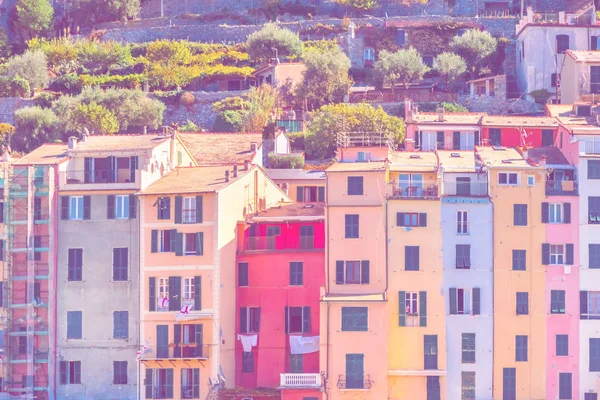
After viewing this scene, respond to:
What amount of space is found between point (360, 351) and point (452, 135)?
21.7 metres

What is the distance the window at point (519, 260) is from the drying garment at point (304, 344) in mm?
9664

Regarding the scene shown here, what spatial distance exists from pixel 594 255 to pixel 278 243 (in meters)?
14.7

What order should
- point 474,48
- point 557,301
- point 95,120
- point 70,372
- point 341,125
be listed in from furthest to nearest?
point 474,48
point 95,120
point 341,125
point 70,372
point 557,301

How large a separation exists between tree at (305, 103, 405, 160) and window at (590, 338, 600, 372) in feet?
82.9

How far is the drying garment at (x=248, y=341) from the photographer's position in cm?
8262

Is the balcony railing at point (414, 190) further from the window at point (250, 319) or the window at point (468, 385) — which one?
the window at point (250, 319)

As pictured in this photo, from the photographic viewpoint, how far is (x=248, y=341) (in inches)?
3253

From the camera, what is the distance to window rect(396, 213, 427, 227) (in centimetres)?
8150

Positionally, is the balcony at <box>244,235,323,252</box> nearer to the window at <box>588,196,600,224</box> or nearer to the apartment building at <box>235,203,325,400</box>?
the apartment building at <box>235,203,325,400</box>

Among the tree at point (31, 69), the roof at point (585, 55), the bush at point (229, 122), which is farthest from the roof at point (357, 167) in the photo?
the tree at point (31, 69)

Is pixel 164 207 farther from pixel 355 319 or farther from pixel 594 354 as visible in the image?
pixel 594 354

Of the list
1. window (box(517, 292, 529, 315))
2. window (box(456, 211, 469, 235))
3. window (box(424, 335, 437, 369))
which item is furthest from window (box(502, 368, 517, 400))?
window (box(456, 211, 469, 235))

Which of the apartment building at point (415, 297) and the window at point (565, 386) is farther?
the window at point (565, 386)

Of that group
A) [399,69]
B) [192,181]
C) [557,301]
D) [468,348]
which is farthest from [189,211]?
[399,69]
